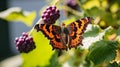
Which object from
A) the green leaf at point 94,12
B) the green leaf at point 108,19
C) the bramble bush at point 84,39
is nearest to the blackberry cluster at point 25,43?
the bramble bush at point 84,39

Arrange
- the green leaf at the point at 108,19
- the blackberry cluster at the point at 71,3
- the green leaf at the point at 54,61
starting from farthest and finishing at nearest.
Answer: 1. the blackberry cluster at the point at 71,3
2. the green leaf at the point at 108,19
3. the green leaf at the point at 54,61

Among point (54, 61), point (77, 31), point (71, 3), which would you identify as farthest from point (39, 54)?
point (71, 3)

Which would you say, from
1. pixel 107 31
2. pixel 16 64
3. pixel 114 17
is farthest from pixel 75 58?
pixel 16 64

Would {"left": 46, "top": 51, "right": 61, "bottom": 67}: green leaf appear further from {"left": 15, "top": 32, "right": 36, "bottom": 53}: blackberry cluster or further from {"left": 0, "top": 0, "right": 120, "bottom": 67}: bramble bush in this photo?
{"left": 15, "top": 32, "right": 36, "bottom": 53}: blackberry cluster

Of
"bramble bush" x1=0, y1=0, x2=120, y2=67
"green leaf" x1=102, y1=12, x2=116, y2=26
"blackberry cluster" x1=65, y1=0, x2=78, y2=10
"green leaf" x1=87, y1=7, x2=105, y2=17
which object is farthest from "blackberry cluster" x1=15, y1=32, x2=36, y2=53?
"blackberry cluster" x1=65, y1=0, x2=78, y2=10

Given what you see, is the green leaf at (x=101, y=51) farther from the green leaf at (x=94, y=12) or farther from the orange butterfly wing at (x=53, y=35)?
the green leaf at (x=94, y=12)
